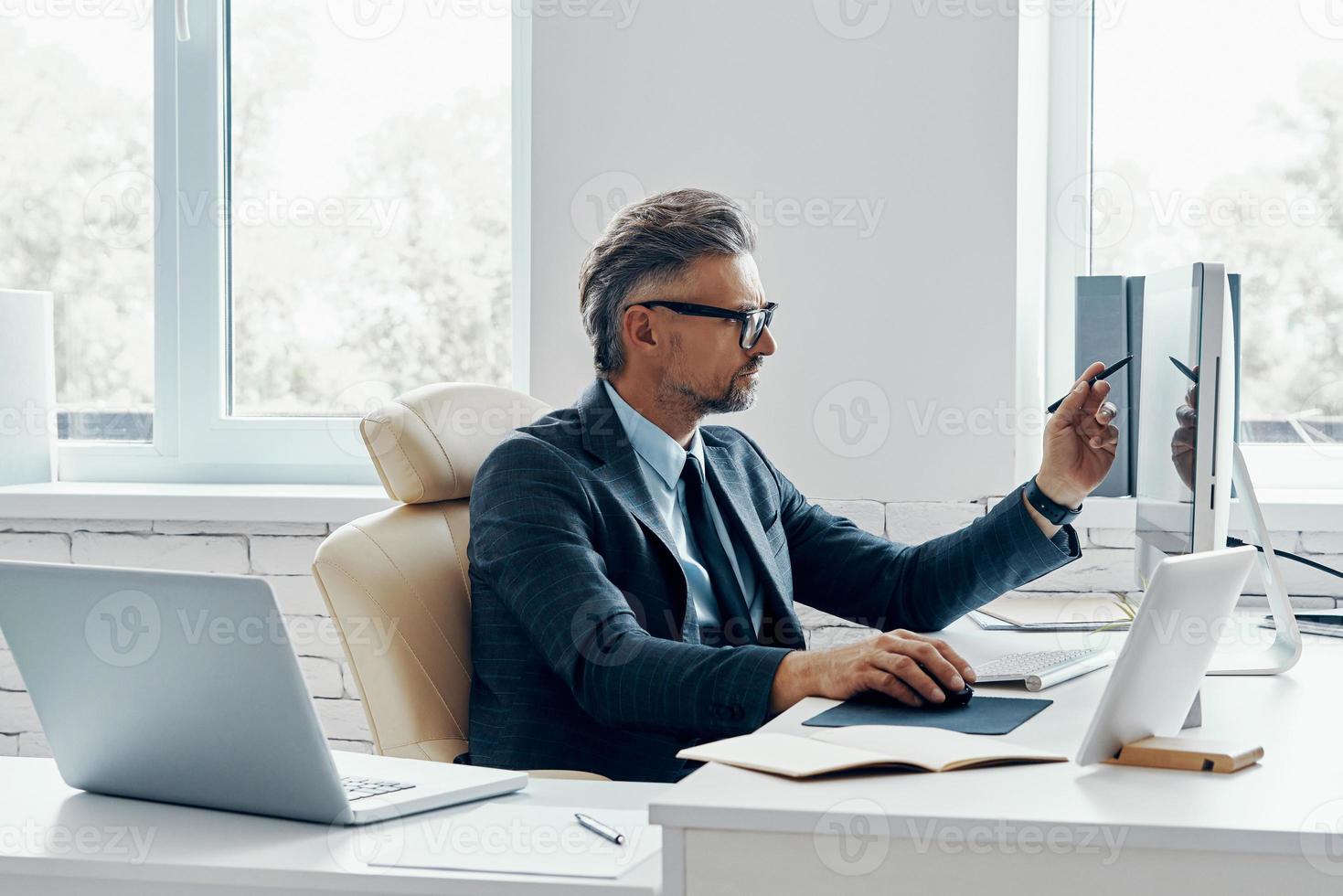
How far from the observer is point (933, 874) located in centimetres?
81

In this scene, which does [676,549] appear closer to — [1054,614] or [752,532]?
[752,532]

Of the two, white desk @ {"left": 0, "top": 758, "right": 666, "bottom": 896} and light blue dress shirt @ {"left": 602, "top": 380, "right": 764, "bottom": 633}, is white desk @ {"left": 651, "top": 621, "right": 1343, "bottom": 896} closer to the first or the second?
white desk @ {"left": 0, "top": 758, "right": 666, "bottom": 896}

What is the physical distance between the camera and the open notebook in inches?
35.9

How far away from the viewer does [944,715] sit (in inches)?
44.1

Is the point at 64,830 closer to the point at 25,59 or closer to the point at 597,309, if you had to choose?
the point at 597,309

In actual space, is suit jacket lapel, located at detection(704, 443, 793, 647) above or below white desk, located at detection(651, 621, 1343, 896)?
above

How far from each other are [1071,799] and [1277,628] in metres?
0.72

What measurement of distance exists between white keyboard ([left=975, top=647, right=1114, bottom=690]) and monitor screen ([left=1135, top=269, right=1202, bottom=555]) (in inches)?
5.9

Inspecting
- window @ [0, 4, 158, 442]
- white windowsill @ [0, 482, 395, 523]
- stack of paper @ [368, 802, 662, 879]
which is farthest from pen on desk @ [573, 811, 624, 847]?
window @ [0, 4, 158, 442]

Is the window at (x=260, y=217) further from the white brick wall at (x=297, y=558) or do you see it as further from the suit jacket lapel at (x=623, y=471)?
the suit jacket lapel at (x=623, y=471)

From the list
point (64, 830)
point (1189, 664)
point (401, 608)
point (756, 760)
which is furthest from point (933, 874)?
point (401, 608)

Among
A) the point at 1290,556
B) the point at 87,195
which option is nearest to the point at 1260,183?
the point at 1290,556

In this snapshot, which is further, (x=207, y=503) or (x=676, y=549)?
(x=207, y=503)

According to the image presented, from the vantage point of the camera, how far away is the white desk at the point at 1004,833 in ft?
2.57
